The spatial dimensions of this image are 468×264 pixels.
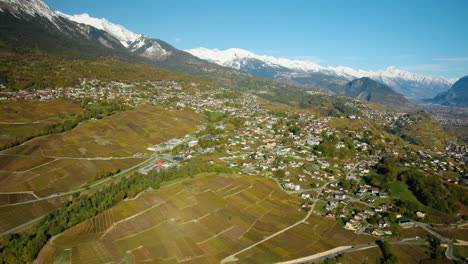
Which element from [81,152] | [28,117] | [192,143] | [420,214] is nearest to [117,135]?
[81,152]

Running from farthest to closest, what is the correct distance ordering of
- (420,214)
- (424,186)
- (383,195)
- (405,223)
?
(424,186) < (383,195) < (420,214) < (405,223)

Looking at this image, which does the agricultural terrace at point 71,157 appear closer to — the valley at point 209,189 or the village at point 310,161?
the valley at point 209,189

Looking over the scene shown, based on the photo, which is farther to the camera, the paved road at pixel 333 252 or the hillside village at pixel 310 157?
the hillside village at pixel 310 157

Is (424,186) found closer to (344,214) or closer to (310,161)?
(344,214)

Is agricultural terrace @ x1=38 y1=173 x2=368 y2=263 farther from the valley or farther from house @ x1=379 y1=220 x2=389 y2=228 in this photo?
house @ x1=379 y1=220 x2=389 y2=228

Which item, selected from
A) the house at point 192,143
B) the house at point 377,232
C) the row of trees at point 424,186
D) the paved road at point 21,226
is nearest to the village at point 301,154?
the house at point 377,232

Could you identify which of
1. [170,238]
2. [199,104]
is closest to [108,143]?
[170,238]

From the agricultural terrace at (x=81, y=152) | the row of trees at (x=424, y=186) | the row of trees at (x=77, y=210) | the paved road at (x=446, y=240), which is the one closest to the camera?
the row of trees at (x=77, y=210)
